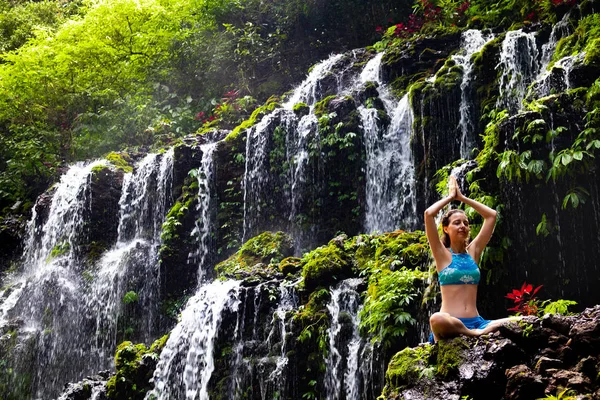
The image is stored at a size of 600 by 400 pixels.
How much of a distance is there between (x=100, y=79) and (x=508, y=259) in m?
17.1

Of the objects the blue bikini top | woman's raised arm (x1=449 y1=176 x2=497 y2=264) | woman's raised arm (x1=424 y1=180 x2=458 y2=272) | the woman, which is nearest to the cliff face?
the woman

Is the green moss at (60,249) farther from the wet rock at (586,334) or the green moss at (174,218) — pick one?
the wet rock at (586,334)

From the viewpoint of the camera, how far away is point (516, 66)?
1110 centimetres

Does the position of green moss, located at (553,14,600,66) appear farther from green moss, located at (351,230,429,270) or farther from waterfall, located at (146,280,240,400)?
waterfall, located at (146,280,240,400)

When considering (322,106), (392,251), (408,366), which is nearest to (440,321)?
(408,366)

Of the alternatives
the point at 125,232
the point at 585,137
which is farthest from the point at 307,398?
the point at 125,232

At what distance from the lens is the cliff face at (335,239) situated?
20.2ft

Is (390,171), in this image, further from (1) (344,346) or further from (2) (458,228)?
(2) (458,228)

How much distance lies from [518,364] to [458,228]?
1109 millimetres

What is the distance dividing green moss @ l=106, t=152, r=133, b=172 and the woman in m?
12.1

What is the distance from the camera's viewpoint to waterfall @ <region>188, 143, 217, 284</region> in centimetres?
1301

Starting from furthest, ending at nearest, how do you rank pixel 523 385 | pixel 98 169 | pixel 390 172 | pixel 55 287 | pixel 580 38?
1. pixel 98 169
2. pixel 55 287
3. pixel 390 172
4. pixel 580 38
5. pixel 523 385

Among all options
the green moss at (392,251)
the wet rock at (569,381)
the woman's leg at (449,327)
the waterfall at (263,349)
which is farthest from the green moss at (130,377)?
the wet rock at (569,381)

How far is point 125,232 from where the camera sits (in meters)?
14.1
